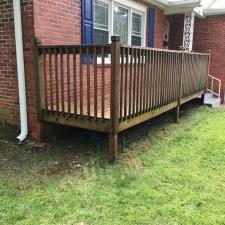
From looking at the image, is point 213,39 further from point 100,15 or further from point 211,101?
point 100,15

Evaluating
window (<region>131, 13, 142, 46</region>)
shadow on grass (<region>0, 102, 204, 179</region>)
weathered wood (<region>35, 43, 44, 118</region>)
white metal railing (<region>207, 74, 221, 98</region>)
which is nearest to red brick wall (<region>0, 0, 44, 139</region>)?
weathered wood (<region>35, 43, 44, 118</region>)

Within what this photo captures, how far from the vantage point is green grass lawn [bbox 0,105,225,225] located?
2.69 m

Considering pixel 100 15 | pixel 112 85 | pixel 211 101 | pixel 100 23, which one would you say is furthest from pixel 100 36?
pixel 211 101

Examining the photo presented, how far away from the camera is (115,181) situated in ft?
11.1

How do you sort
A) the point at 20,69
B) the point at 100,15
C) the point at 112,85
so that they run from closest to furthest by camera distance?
the point at 112,85 → the point at 20,69 → the point at 100,15

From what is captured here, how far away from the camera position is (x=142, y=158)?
4.16 metres

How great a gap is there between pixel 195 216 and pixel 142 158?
1562 mm

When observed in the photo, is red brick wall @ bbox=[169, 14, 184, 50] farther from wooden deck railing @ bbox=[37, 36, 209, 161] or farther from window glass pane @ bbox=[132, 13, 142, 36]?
wooden deck railing @ bbox=[37, 36, 209, 161]

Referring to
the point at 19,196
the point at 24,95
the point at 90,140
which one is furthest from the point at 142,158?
the point at 24,95

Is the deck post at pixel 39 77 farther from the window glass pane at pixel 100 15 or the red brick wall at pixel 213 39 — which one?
the red brick wall at pixel 213 39

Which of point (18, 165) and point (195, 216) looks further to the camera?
point (18, 165)

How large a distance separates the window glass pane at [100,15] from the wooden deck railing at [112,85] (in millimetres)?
1634

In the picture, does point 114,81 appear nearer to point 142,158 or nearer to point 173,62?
point 142,158

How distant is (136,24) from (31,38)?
417cm
